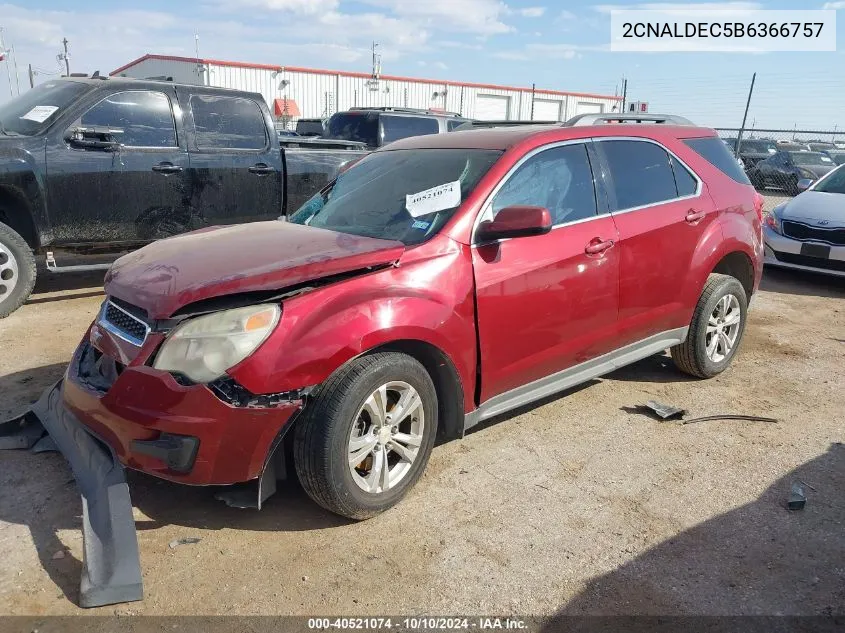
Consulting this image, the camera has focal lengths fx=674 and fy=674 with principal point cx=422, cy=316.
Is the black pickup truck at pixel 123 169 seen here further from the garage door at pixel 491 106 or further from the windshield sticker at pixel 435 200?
the garage door at pixel 491 106

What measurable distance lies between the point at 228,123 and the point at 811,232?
6.89 meters

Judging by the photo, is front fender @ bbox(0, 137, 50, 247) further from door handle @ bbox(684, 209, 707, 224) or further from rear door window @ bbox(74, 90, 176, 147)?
door handle @ bbox(684, 209, 707, 224)

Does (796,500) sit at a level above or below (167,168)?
below

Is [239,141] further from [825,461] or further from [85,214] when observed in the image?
[825,461]

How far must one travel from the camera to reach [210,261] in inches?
120

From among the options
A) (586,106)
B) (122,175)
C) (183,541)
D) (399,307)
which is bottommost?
(183,541)

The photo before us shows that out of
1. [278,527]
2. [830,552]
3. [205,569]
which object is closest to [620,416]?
[830,552]

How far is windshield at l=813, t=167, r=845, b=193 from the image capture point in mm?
8945

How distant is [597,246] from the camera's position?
12.5 feet

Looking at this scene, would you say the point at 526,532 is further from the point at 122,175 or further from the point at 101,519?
the point at 122,175

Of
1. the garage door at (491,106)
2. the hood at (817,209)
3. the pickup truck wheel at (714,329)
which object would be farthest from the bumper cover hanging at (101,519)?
the garage door at (491,106)

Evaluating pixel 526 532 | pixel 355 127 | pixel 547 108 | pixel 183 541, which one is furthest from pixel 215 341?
pixel 547 108

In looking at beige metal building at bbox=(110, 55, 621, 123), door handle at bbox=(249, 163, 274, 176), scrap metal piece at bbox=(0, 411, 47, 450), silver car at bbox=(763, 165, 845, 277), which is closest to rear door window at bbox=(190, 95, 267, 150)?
door handle at bbox=(249, 163, 274, 176)

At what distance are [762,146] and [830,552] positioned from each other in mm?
23474
